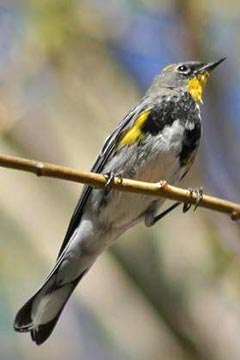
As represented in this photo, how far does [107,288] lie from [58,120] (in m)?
1.48

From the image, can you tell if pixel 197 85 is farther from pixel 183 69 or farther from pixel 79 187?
pixel 79 187

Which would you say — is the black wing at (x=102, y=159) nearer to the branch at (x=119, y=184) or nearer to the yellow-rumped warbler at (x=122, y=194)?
the yellow-rumped warbler at (x=122, y=194)

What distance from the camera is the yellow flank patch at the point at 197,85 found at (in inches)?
195

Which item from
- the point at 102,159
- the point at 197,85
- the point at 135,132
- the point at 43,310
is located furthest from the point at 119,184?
the point at 197,85

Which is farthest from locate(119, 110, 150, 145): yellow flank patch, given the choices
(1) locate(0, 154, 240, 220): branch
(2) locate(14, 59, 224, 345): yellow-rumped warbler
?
(1) locate(0, 154, 240, 220): branch

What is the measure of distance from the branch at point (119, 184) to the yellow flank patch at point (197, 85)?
159 cm

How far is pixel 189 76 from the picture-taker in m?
5.15

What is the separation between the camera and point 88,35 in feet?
23.4

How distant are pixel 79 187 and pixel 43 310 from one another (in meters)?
2.34

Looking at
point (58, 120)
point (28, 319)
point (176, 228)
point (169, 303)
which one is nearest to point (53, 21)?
point (58, 120)

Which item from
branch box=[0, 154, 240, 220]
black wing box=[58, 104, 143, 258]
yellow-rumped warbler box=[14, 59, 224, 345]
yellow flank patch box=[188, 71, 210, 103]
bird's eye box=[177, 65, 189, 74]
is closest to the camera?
branch box=[0, 154, 240, 220]

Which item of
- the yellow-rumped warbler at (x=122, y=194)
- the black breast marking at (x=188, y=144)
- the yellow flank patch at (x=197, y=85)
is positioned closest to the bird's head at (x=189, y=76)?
the yellow flank patch at (x=197, y=85)

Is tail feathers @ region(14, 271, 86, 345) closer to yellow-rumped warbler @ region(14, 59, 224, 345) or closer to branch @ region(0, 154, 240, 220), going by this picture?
yellow-rumped warbler @ region(14, 59, 224, 345)

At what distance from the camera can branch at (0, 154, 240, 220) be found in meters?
3.05
